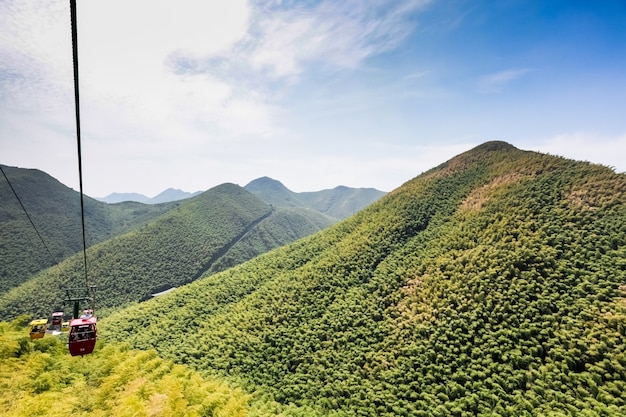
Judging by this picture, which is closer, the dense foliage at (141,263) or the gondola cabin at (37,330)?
the gondola cabin at (37,330)

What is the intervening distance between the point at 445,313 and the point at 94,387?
2854 cm

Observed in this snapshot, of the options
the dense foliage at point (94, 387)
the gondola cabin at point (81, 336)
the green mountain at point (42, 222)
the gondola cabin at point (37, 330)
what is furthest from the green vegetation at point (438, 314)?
the green mountain at point (42, 222)

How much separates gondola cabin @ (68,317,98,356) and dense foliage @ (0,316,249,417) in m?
2.94

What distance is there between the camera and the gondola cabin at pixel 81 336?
60.7 ft

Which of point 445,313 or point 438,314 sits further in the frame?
point 438,314

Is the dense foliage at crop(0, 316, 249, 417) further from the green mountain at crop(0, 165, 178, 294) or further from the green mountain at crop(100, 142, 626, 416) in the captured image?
the green mountain at crop(0, 165, 178, 294)

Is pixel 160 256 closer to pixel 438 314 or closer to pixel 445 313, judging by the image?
pixel 438 314

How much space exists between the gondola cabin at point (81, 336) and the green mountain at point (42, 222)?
65.1 m

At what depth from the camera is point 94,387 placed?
22656mm

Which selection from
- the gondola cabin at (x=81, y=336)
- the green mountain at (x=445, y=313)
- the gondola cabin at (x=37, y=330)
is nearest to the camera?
the gondola cabin at (x=81, y=336)

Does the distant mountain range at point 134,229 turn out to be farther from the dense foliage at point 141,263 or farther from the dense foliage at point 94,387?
Answer: the dense foliage at point 94,387

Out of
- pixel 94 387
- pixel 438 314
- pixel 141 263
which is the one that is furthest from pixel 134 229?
pixel 438 314

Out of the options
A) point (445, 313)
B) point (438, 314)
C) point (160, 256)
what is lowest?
point (438, 314)

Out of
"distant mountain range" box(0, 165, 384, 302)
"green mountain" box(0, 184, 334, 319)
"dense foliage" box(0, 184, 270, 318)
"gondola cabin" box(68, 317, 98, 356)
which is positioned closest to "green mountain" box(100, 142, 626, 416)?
"gondola cabin" box(68, 317, 98, 356)
